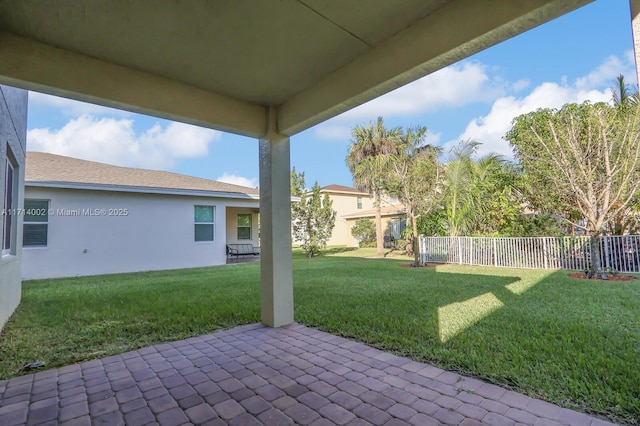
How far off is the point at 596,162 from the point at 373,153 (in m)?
8.66

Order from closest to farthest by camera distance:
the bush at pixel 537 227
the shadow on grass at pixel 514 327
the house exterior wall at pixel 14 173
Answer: the shadow on grass at pixel 514 327 → the house exterior wall at pixel 14 173 → the bush at pixel 537 227

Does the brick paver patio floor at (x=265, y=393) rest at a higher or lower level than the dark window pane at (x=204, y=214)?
lower

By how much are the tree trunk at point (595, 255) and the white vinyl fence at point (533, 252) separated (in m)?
0.31

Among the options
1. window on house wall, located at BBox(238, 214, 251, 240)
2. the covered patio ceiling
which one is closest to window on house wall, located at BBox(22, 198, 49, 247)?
window on house wall, located at BBox(238, 214, 251, 240)

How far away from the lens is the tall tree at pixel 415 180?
13062 millimetres

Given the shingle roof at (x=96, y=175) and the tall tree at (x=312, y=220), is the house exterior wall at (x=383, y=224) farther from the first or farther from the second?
the shingle roof at (x=96, y=175)

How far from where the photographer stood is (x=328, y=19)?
2629mm

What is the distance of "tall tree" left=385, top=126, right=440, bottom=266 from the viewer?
514 inches

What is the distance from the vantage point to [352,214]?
2467 centimetres

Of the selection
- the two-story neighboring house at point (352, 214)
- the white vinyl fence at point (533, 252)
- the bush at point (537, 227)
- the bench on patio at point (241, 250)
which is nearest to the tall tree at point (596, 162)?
the white vinyl fence at point (533, 252)

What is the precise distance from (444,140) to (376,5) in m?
12.8

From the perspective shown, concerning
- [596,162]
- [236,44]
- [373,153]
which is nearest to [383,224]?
[373,153]

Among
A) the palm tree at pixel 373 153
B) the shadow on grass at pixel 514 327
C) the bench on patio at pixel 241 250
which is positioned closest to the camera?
the shadow on grass at pixel 514 327

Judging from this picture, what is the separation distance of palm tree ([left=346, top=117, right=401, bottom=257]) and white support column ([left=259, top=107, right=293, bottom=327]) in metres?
10.3
